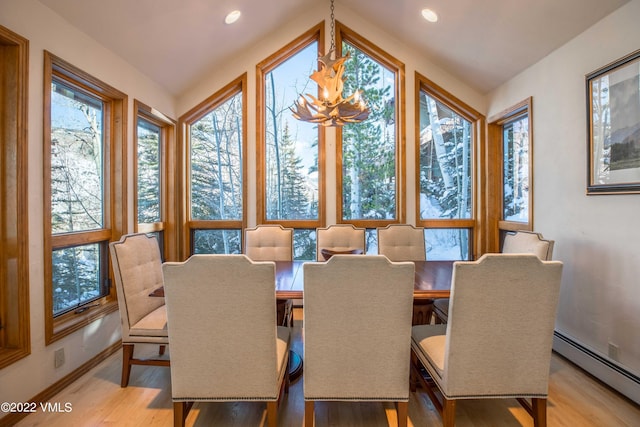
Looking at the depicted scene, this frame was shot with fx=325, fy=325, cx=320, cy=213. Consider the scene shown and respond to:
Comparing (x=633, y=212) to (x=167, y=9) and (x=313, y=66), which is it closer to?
(x=313, y=66)

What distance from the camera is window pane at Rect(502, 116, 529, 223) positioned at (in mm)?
3244

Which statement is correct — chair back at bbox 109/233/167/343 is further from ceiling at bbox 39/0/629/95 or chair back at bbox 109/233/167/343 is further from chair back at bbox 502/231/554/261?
chair back at bbox 502/231/554/261

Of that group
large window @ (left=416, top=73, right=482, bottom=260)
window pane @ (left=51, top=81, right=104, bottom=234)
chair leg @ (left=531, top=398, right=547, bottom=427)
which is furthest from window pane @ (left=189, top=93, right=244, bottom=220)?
chair leg @ (left=531, top=398, right=547, bottom=427)

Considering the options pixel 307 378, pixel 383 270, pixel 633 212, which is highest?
pixel 633 212

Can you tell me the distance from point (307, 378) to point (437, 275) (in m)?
1.13

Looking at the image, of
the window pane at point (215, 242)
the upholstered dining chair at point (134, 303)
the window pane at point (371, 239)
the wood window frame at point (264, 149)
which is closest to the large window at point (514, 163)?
the window pane at point (371, 239)

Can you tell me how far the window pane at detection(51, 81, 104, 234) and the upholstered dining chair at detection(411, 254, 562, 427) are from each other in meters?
2.59

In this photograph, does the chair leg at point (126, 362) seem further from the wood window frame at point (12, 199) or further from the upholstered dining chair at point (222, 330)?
the upholstered dining chair at point (222, 330)

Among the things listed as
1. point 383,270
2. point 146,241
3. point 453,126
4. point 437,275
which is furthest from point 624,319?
point 146,241

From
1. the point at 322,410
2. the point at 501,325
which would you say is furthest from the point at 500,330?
the point at 322,410

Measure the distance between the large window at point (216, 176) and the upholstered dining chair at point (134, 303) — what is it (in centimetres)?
160

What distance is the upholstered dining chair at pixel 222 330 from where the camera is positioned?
4.86ft

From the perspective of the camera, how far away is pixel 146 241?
7.95ft

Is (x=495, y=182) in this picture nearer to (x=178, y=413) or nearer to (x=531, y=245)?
(x=531, y=245)
